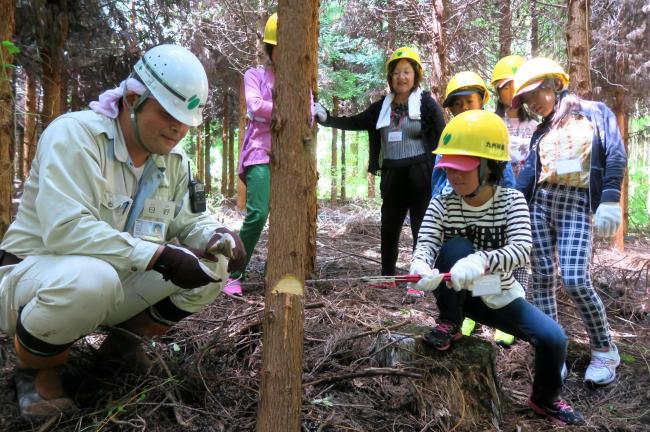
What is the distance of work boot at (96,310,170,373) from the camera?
2.32m

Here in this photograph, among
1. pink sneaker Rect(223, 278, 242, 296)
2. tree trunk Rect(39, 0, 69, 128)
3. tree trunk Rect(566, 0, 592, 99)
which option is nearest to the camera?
pink sneaker Rect(223, 278, 242, 296)

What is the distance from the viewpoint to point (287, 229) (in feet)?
5.66

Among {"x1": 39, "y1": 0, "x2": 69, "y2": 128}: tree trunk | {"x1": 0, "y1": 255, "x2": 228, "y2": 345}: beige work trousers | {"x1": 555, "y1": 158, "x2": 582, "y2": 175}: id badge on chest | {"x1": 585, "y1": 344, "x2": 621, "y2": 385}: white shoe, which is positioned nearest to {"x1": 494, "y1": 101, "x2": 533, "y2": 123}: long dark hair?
{"x1": 555, "y1": 158, "x2": 582, "y2": 175}: id badge on chest

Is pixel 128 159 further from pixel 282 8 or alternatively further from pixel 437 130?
pixel 437 130

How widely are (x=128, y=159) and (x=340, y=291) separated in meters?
2.35

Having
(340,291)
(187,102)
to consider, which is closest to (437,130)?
(340,291)

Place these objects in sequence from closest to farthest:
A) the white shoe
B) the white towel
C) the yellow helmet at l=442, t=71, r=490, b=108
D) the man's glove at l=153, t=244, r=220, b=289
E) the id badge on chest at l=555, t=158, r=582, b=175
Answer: the man's glove at l=153, t=244, r=220, b=289, the white shoe, the id badge on chest at l=555, t=158, r=582, b=175, the yellow helmet at l=442, t=71, r=490, b=108, the white towel

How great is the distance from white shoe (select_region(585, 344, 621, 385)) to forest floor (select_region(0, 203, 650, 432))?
7 centimetres

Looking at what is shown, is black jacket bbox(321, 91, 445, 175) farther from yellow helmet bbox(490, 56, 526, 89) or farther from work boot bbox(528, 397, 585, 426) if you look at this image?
work boot bbox(528, 397, 585, 426)

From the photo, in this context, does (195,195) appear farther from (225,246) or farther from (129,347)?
(129,347)

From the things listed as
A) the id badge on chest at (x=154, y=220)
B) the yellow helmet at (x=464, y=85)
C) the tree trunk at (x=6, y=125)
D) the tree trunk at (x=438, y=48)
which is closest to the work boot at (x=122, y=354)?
the id badge on chest at (x=154, y=220)

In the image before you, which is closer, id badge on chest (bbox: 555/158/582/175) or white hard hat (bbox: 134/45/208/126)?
white hard hat (bbox: 134/45/208/126)

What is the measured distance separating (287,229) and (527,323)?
143cm

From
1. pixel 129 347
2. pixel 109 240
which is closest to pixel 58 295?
pixel 109 240
